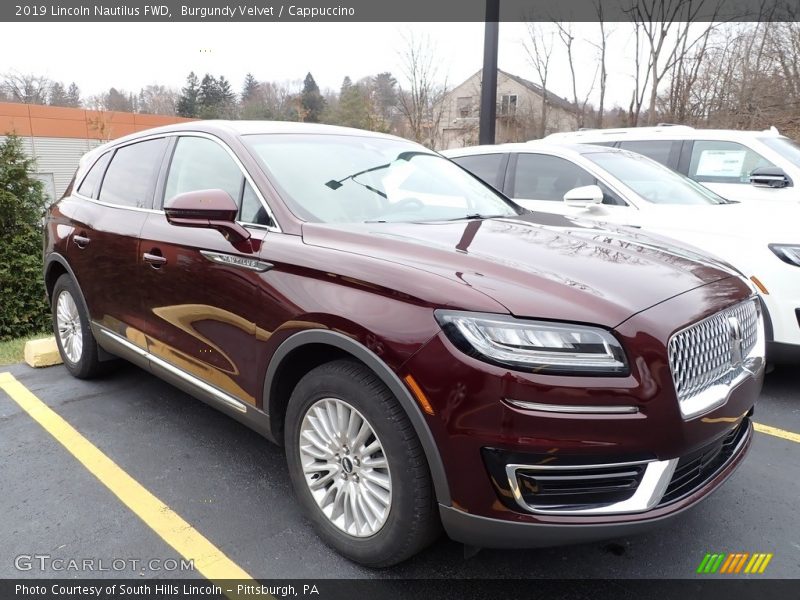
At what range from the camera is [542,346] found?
1.82m

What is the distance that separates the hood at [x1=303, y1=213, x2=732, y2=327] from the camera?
1.88 metres

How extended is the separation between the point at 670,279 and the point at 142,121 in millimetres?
37442

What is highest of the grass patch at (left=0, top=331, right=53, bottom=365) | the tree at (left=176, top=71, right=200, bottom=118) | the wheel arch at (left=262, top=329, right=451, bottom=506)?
the tree at (left=176, top=71, right=200, bottom=118)

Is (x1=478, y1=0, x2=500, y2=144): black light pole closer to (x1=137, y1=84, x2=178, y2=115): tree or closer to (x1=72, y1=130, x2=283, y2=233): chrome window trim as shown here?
(x1=72, y1=130, x2=283, y2=233): chrome window trim

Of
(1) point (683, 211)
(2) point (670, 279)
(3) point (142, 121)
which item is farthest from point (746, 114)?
(3) point (142, 121)

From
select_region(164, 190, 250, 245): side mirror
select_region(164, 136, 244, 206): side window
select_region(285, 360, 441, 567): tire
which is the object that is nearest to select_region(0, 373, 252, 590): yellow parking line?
select_region(285, 360, 441, 567): tire

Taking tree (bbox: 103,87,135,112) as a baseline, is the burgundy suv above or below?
below

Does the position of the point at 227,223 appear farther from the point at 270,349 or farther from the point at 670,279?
the point at 670,279

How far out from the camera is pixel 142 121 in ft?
113

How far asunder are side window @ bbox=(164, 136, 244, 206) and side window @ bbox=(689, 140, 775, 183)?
603 centimetres

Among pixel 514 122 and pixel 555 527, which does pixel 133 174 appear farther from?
pixel 514 122

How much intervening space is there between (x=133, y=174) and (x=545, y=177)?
3636 millimetres

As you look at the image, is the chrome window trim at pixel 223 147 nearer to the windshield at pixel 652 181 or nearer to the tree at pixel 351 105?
the windshield at pixel 652 181
